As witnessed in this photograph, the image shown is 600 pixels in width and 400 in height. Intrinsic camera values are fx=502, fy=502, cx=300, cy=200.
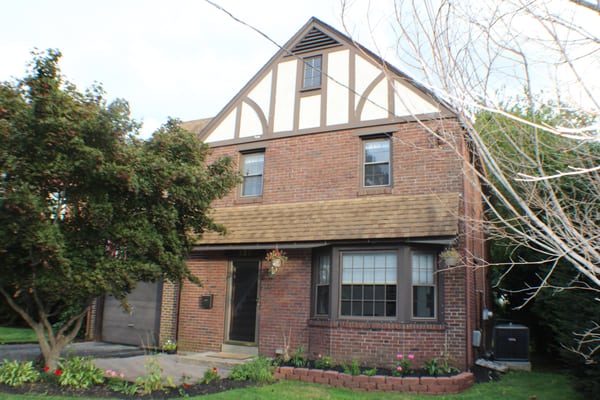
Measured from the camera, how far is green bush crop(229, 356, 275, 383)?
9.07 m

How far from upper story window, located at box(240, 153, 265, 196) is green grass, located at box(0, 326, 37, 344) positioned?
24.8ft

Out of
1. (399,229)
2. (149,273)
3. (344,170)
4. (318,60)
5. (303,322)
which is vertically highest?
(318,60)

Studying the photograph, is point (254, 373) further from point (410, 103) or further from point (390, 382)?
point (410, 103)

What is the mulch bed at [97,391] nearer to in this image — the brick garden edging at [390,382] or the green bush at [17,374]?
the green bush at [17,374]

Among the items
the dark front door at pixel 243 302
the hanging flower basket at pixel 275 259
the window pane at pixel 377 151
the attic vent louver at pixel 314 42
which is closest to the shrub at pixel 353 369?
the hanging flower basket at pixel 275 259

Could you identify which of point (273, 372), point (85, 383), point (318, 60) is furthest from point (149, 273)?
point (318, 60)

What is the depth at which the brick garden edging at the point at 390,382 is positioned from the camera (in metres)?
8.52

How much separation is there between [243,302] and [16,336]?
26.9 ft

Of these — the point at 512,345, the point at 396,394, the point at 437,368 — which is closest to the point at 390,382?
the point at 396,394

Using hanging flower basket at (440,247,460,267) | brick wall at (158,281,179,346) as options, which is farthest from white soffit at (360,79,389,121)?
brick wall at (158,281,179,346)

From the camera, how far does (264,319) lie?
1177cm

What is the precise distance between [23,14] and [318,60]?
7.09 meters

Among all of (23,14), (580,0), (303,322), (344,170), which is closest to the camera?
(580,0)

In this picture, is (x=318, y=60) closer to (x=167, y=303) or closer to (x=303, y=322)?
(x=303, y=322)
